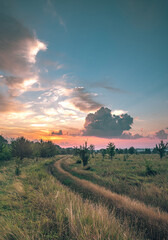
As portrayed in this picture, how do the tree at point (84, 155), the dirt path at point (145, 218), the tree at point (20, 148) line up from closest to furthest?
the dirt path at point (145, 218)
the tree at point (84, 155)
the tree at point (20, 148)

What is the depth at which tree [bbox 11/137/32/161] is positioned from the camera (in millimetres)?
43894

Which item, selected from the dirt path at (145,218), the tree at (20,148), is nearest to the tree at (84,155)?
the dirt path at (145,218)

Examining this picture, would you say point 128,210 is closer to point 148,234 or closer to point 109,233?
point 148,234

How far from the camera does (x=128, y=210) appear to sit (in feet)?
20.6

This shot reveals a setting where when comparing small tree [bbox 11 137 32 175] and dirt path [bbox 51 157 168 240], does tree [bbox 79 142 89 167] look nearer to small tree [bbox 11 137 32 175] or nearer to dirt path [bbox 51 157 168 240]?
dirt path [bbox 51 157 168 240]

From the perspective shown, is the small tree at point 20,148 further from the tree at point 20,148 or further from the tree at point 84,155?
the tree at point 84,155

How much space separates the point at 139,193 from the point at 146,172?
30.5ft

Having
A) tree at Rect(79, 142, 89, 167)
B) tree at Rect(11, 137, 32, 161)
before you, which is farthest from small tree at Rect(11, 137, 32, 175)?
tree at Rect(79, 142, 89, 167)

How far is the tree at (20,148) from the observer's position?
43.9 m

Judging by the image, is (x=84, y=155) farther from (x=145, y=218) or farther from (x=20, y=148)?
(x=20, y=148)

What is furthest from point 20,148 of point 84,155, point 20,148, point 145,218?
point 145,218

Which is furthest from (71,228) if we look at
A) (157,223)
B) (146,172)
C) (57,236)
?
(146,172)

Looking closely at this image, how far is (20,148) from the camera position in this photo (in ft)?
147

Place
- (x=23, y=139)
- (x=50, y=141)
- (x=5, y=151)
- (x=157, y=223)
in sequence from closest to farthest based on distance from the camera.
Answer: (x=157, y=223)
(x=5, y=151)
(x=23, y=139)
(x=50, y=141)
